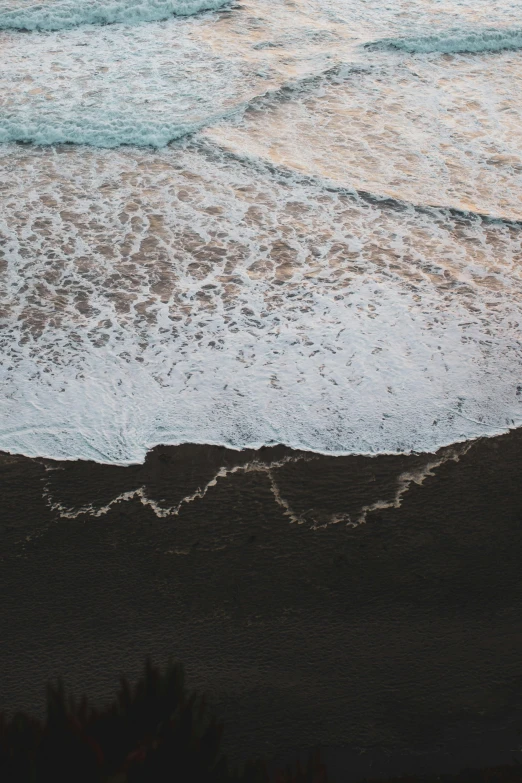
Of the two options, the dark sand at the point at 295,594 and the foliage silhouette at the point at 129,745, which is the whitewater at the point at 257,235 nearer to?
the dark sand at the point at 295,594

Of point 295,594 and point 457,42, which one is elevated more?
point 457,42

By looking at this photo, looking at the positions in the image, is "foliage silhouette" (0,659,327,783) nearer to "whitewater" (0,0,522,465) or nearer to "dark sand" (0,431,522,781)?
"dark sand" (0,431,522,781)

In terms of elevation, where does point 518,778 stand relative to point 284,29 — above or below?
below

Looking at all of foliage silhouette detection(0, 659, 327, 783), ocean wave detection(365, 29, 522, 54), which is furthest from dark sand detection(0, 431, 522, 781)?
ocean wave detection(365, 29, 522, 54)

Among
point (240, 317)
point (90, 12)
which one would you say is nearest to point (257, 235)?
point (240, 317)

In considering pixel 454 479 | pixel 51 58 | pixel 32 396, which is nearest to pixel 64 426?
pixel 32 396

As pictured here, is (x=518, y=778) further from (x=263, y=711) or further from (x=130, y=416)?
(x=130, y=416)

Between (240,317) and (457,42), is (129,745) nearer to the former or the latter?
(240,317)
